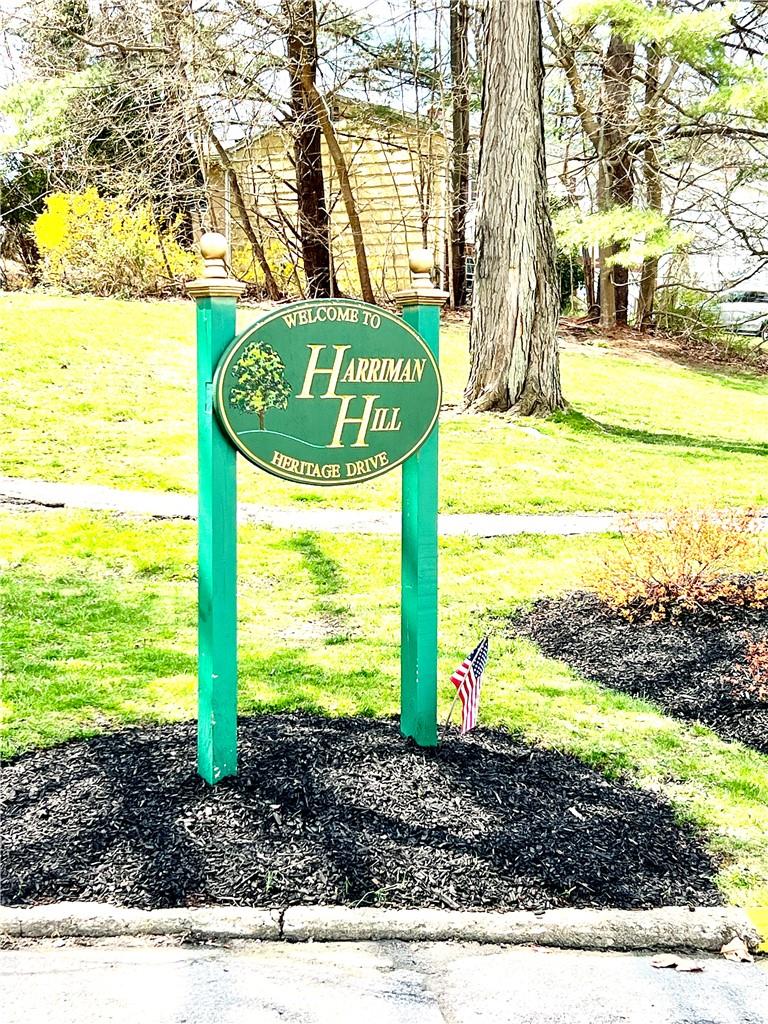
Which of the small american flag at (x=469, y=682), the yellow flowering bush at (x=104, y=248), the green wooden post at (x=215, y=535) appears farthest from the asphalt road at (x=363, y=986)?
the yellow flowering bush at (x=104, y=248)

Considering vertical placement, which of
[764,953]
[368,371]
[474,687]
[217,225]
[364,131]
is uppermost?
[364,131]

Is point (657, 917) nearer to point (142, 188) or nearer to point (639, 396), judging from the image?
point (639, 396)

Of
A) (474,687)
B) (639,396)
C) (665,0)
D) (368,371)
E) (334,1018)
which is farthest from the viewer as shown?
(665,0)

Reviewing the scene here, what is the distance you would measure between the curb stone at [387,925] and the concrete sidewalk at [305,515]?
4906mm

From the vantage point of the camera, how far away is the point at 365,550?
24.6 ft

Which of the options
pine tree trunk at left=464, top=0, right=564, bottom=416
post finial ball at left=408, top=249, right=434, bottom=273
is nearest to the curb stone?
post finial ball at left=408, top=249, right=434, bottom=273

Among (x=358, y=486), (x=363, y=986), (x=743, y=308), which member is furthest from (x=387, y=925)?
Result: (x=743, y=308)

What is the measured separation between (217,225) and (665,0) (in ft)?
27.7

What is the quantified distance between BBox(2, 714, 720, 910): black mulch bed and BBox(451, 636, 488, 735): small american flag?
0.14 metres

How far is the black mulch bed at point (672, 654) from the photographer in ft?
15.6

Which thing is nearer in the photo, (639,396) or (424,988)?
(424,988)

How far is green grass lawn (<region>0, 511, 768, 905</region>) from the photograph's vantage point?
4188 mm

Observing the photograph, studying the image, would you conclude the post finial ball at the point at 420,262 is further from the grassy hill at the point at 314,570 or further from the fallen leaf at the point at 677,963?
the fallen leaf at the point at 677,963

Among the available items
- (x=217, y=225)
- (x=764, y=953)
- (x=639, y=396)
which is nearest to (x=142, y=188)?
(x=217, y=225)
